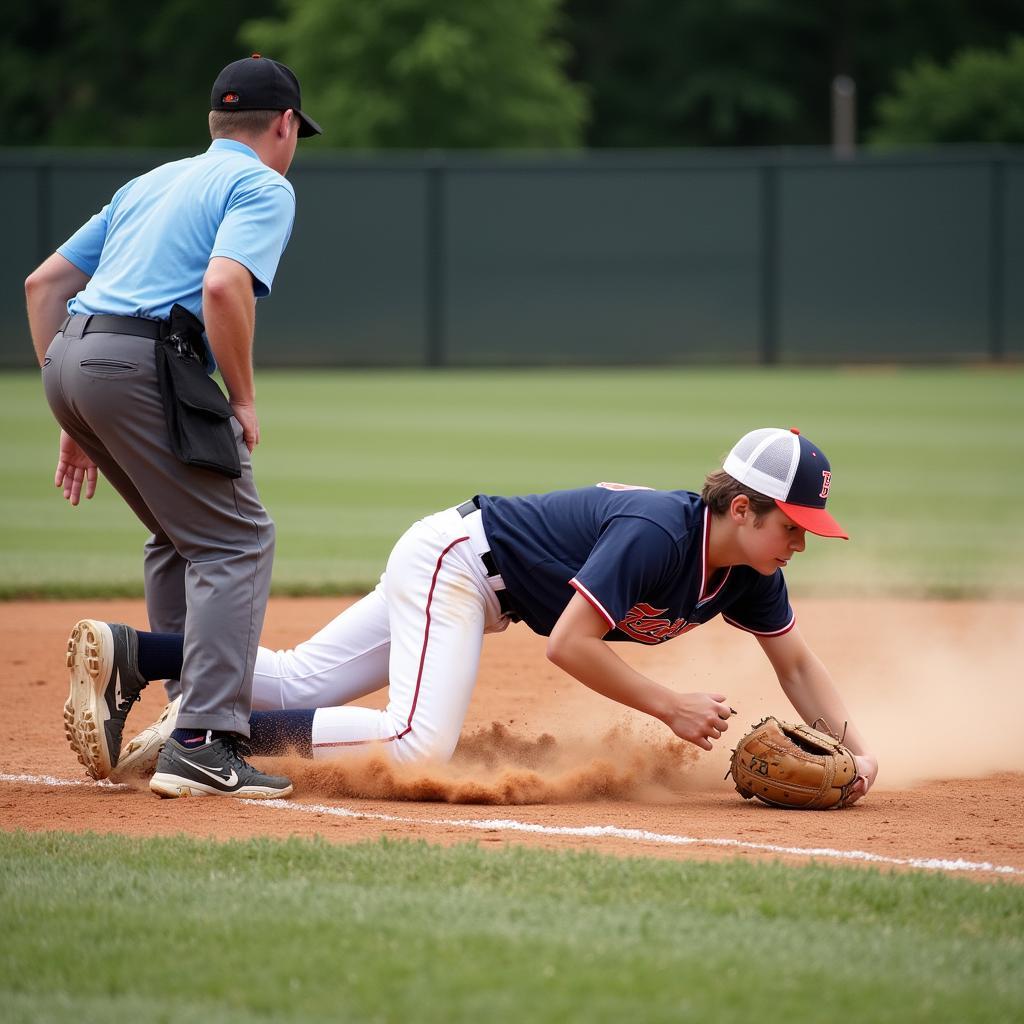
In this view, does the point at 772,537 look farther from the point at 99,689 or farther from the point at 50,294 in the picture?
the point at 50,294

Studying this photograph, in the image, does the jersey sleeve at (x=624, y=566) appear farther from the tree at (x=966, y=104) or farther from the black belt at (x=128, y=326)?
the tree at (x=966, y=104)

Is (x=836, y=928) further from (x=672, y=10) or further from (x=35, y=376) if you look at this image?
(x=672, y=10)

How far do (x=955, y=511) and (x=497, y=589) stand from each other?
268 inches

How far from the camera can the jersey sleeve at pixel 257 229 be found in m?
4.08

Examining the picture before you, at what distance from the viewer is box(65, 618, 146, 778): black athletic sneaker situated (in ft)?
14.0

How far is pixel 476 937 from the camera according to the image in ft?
9.92

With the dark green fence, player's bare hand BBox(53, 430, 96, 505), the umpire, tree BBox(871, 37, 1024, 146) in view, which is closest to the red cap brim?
the umpire

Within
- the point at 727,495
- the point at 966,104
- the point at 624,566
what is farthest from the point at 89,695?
the point at 966,104

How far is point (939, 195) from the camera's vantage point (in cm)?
2158

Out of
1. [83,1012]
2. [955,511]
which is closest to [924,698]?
[83,1012]

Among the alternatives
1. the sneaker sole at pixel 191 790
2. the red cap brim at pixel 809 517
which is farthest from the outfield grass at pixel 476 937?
the red cap brim at pixel 809 517

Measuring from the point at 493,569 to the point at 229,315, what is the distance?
1045 mm

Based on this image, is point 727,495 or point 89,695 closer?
point 727,495

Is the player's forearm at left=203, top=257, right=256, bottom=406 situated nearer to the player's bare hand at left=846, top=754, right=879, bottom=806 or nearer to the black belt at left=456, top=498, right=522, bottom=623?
the black belt at left=456, top=498, right=522, bottom=623
